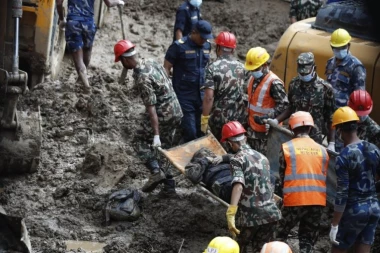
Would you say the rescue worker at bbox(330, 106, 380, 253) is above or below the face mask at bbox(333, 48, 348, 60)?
below

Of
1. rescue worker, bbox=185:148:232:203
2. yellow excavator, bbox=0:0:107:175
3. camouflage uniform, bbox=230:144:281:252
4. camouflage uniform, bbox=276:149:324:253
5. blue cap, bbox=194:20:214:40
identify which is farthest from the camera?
blue cap, bbox=194:20:214:40

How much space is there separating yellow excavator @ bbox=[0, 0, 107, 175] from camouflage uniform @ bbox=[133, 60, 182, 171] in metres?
1.25

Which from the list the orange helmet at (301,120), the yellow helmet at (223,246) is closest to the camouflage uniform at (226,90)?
the orange helmet at (301,120)

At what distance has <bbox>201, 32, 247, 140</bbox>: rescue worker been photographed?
10.3 metres

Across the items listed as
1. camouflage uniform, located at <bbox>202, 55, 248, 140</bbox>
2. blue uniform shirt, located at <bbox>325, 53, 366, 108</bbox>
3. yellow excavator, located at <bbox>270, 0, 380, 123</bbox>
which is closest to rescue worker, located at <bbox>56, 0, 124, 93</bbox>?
camouflage uniform, located at <bbox>202, 55, 248, 140</bbox>

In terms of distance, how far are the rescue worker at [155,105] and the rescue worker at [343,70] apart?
6.08 ft

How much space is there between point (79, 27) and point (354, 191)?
5.24 m

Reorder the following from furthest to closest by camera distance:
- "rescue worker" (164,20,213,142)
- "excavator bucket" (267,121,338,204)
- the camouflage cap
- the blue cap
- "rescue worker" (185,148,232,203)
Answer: "rescue worker" (164,20,213,142)
the blue cap
the camouflage cap
"excavator bucket" (267,121,338,204)
"rescue worker" (185,148,232,203)

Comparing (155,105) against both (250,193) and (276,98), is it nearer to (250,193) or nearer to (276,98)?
(276,98)

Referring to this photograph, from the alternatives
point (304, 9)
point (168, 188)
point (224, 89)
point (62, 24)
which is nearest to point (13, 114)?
point (168, 188)

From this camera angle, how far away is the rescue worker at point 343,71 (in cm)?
989

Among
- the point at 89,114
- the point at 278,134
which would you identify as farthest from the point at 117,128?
the point at 278,134

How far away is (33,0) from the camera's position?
424 inches

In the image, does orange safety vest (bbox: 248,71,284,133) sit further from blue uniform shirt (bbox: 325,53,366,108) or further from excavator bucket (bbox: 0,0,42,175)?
excavator bucket (bbox: 0,0,42,175)
